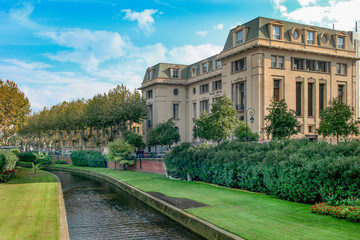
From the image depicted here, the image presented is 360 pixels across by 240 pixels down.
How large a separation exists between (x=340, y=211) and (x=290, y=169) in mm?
3966

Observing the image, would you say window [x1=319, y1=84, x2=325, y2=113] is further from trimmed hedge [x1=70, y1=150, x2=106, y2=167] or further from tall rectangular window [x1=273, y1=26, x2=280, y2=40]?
trimmed hedge [x1=70, y1=150, x2=106, y2=167]

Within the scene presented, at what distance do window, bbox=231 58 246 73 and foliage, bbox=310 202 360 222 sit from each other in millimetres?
36118

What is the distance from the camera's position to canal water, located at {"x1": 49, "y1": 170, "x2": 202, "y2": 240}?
13.5 metres

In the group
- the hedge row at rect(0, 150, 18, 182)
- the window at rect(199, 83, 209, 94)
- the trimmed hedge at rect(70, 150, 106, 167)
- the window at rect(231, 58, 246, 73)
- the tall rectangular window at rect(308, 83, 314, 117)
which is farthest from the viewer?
the window at rect(199, 83, 209, 94)

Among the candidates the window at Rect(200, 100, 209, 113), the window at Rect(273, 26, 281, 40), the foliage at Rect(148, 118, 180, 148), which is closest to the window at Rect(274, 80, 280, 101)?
the window at Rect(273, 26, 281, 40)

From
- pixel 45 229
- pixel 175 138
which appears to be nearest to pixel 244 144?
pixel 45 229

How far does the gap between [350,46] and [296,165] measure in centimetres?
4274

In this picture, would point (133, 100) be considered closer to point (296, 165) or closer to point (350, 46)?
point (350, 46)

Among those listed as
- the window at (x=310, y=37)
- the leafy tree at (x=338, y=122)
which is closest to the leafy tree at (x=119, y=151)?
the leafy tree at (x=338, y=122)

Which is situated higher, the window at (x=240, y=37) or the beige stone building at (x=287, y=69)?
the window at (x=240, y=37)

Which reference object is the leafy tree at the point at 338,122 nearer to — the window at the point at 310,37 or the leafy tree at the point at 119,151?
the window at the point at 310,37

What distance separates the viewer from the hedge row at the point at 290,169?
1353 cm

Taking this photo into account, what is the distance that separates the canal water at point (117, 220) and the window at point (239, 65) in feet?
97.2

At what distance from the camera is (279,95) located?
46656 mm
